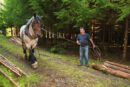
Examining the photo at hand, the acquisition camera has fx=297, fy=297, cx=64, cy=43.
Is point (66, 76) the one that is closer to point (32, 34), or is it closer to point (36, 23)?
point (32, 34)

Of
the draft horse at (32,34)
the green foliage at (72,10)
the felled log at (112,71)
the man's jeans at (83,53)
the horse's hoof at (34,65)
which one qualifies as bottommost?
the felled log at (112,71)

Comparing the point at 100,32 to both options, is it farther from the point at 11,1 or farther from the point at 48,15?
the point at 11,1

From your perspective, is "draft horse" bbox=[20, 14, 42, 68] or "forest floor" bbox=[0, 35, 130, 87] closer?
"forest floor" bbox=[0, 35, 130, 87]

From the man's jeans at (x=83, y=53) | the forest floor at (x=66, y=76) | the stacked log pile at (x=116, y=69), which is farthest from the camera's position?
the man's jeans at (x=83, y=53)

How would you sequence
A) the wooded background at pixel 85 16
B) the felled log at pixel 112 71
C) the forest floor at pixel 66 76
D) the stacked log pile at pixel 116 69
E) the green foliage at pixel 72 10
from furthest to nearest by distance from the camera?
the wooded background at pixel 85 16 → the green foliage at pixel 72 10 → the stacked log pile at pixel 116 69 → the felled log at pixel 112 71 → the forest floor at pixel 66 76

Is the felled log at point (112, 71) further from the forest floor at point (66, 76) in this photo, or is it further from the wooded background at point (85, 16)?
the wooded background at point (85, 16)

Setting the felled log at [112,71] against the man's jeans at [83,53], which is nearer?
→ the felled log at [112,71]

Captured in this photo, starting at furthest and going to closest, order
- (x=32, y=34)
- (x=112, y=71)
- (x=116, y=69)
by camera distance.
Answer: (x=116, y=69), (x=112, y=71), (x=32, y=34)

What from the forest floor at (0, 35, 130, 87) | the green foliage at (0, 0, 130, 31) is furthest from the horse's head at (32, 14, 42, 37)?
the green foliage at (0, 0, 130, 31)

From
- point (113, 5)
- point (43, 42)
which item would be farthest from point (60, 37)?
point (113, 5)

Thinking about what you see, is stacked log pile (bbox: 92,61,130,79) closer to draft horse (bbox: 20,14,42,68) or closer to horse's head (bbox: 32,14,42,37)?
draft horse (bbox: 20,14,42,68)

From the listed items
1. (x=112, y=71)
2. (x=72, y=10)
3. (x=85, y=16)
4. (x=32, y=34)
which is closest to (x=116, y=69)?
(x=112, y=71)

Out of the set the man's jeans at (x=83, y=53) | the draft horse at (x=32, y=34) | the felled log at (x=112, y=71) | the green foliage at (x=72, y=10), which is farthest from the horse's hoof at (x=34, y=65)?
the green foliage at (x=72, y=10)

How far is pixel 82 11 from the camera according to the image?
14.2 metres
